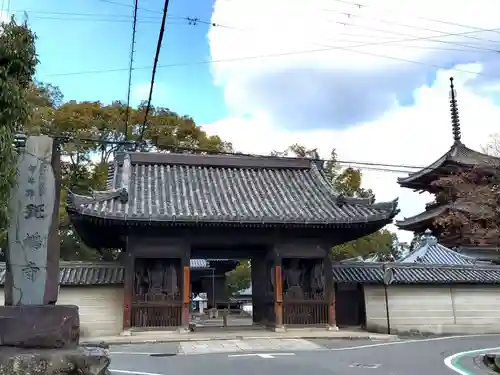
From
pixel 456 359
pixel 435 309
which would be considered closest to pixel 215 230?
pixel 456 359

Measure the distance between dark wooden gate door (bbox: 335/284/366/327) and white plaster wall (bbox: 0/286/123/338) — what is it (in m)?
8.51

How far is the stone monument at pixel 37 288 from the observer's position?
614 cm

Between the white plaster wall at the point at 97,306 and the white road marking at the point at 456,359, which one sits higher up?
the white plaster wall at the point at 97,306

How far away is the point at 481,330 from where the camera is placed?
2019cm

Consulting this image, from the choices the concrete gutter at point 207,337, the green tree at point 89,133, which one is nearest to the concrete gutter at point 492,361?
the concrete gutter at point 207,337

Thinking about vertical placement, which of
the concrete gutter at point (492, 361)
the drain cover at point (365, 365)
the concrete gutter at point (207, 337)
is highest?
the concrete gutter at point (207, 337)

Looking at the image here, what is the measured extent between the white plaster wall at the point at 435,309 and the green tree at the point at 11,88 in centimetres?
1543

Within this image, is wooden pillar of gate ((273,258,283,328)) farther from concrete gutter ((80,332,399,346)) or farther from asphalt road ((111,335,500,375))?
asphalt road ((111,335,500,375))

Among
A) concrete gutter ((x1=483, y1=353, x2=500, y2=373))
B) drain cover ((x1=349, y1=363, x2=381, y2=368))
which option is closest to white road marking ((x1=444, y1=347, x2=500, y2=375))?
concrete gutter ((x1=483, y1=353, x2=500, y2=373))

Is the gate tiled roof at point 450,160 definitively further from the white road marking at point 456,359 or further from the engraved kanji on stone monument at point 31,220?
the engraved kanji on stone monument at point 31,220

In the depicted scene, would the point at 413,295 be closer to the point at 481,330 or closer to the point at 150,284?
the point at 481,330

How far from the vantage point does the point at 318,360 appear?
1134cm

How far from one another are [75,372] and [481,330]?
18.6 metres

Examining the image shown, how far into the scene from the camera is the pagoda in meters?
29.3
